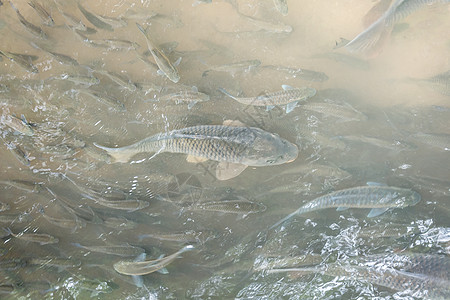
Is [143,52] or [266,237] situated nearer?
[266,237]

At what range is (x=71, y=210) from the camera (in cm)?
409

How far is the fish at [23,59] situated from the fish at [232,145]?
188cm

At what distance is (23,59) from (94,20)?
997mm

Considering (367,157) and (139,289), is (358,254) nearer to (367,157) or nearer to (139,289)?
(367,157)

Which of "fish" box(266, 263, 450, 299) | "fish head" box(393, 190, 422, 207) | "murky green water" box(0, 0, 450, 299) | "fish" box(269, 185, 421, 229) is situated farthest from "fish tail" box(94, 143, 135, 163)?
"fish head" box(393, 190, 422, 207)

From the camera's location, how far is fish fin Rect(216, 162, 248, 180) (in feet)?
12.5

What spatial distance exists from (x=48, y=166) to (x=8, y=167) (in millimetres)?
553

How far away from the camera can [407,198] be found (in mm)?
3428

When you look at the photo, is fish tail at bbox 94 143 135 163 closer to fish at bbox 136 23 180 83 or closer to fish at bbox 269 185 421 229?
fish at bbox 136 23 180 83

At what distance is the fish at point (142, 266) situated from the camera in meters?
3.54

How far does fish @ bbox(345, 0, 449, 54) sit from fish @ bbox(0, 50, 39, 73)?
380 centimetres

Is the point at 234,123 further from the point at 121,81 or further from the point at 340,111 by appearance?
the point at 121,81

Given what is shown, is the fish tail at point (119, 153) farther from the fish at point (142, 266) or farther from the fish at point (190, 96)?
the fish at point (142, 266)

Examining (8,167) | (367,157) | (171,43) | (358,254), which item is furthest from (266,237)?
(8,167)
